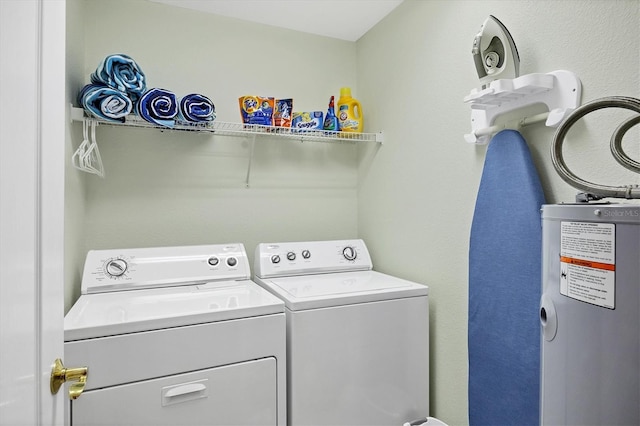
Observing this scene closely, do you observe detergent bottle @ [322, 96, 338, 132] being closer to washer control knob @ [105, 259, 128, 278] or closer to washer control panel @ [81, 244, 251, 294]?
washer control panel @ [81, 244, 251, 294]

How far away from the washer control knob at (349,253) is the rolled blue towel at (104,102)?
1.40m

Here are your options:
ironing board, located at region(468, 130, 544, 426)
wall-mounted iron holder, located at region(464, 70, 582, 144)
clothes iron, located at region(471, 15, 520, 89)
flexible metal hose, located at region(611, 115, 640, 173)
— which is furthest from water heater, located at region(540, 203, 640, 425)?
clothes iron, located at region(471, 15, 520, 89)

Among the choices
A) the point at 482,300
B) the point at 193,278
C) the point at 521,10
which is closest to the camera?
the point at 521,10

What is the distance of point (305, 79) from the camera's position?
8.18ft

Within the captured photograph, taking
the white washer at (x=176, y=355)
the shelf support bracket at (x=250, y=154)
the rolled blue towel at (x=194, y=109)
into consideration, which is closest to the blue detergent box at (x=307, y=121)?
the shelf support bracket at (x=250, y=154)

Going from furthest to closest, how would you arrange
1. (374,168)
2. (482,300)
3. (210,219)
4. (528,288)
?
(374,168), (210,219), (482,300), (528,288)

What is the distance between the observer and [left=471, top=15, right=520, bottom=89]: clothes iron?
1.38 metres

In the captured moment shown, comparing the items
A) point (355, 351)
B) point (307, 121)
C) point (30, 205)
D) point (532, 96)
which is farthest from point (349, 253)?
point (30, 205)

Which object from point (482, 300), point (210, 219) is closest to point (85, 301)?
point (210, 219)

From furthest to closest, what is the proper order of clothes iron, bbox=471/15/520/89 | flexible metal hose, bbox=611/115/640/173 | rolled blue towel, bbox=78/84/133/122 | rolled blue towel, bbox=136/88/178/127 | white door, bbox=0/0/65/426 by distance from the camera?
rolled blue towel, bbox=136/88/178/127
rolled blue towel, bbox=78/84/133/122
clothes iron, bbox=471/15/520/89
flexible metal hose, bbox=611/115/640/173
white door, bbox=0/0/65/426

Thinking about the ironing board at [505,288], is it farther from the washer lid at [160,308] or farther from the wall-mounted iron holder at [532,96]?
the washer lid at [160,308]

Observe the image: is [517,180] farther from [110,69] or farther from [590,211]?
[110,69]

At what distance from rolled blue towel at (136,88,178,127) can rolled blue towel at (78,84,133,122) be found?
2.9 inches

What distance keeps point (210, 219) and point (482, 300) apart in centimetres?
156
